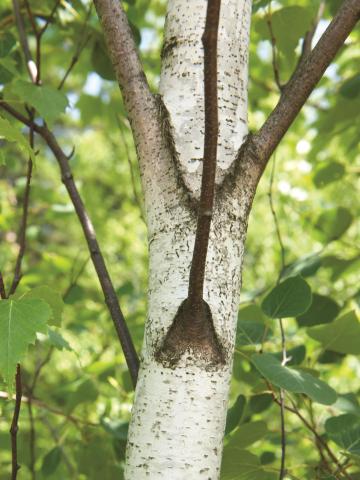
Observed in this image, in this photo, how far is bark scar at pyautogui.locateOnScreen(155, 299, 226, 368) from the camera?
681mm

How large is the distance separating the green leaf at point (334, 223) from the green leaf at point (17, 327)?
101 cm

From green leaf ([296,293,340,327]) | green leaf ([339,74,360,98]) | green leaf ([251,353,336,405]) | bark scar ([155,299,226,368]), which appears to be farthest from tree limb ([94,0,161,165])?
green leaf ([339,74,360,98])

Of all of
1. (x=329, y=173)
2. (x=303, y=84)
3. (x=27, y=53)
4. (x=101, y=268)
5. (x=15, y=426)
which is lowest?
(x=15, y=426)

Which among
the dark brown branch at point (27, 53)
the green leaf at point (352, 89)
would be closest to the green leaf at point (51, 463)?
the dark brown branch at point (27, 53)

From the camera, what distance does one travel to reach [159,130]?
2.62 feet

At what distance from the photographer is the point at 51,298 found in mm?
897

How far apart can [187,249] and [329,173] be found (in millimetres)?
1186

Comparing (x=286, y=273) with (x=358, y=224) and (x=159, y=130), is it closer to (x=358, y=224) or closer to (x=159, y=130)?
(x=159, y=130)

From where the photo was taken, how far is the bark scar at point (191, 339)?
2.24 feet

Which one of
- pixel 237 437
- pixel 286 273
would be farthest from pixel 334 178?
pixel 237 437

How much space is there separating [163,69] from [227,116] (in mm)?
Answer: 125

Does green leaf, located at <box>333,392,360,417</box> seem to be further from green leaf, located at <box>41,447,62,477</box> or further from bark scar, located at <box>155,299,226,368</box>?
green leaf, located at <box>41,447,62,477</box>

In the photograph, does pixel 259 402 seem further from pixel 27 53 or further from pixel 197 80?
pixel 27 53

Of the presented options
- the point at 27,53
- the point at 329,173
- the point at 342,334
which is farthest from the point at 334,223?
the point at 27,53
